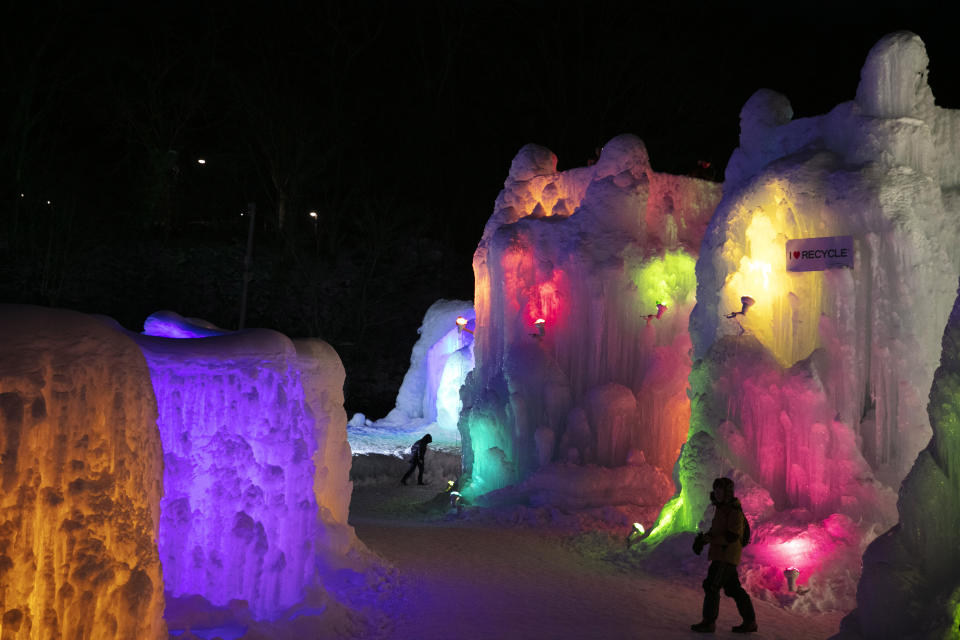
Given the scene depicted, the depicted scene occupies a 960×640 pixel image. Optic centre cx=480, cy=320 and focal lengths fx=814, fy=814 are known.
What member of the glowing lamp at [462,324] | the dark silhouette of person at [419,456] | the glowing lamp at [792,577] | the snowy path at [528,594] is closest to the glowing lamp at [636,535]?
the snowy path at [528,594]

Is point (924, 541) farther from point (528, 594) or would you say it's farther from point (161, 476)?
point (161, 476)

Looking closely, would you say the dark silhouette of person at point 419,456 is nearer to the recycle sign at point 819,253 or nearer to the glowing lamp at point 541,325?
the glowing lamp at point 541,325

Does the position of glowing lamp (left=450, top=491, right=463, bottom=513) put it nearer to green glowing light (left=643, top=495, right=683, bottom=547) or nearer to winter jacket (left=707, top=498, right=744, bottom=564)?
green glowing light (left=643, top=495, right=683, bottom=547)

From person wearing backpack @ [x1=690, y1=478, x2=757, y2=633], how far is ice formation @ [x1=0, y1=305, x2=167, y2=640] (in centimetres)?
513

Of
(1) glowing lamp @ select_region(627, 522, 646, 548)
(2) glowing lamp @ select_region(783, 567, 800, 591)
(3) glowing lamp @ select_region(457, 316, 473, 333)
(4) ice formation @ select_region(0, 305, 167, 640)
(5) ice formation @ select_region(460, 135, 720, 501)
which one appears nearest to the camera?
(4) ice formation @ select_region(0, 305, 167, 640)

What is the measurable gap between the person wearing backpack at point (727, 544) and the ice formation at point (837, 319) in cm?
206

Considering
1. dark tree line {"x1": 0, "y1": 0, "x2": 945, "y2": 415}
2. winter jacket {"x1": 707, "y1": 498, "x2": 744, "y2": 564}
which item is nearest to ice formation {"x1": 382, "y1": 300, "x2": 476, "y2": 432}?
dark tree line {"x1": 0, "y1": 0, "x2": 945, "y2": 415}

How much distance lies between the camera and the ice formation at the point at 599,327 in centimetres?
1527

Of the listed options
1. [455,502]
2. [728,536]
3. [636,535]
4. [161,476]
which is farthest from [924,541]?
[455,502]

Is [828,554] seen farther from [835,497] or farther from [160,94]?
[160,94]

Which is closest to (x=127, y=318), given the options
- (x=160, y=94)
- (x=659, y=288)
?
(x=160, y=94)

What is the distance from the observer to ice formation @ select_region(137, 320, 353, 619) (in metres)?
7.16

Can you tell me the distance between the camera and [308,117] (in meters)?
31.7

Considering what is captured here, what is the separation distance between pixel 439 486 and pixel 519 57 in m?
21.5
